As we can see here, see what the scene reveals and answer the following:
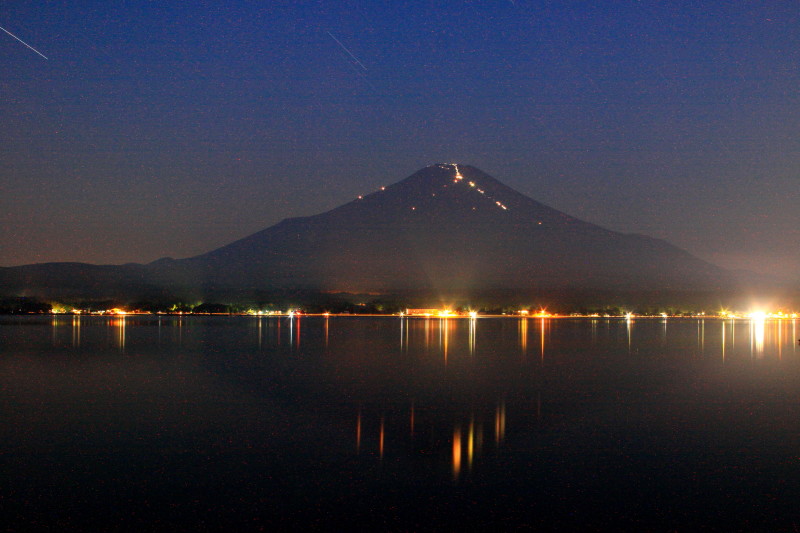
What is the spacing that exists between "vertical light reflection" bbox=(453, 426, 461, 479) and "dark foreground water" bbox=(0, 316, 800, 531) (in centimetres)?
5

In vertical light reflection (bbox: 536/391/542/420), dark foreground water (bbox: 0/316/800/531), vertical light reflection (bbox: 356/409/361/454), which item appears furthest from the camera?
vertical light reflection (bbox: 536/391/542/420)

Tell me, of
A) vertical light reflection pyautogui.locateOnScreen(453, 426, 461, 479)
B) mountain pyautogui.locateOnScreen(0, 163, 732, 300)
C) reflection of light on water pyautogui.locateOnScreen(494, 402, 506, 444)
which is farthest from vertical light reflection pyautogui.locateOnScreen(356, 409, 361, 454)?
mountain pyautogui.locateOnScreen(0, 163, 732, 300)

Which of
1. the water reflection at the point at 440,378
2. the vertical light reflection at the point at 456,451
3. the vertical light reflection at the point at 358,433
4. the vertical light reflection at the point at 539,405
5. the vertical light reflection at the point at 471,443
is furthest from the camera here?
the vertical light reflection at the point at 539,405

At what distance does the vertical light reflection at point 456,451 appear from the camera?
693 centimetres

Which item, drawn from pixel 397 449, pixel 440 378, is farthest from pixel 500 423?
pixel 440 378

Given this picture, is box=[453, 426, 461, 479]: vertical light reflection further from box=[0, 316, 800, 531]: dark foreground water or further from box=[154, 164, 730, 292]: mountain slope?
box=[154, 164, 730, 292]: mountain slope

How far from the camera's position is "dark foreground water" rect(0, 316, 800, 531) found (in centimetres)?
575

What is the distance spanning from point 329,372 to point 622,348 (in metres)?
12.2

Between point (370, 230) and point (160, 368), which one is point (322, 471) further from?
point (370, 230)

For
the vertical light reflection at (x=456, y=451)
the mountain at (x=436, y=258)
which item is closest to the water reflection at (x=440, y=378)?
the vertical light reflection at (x=456, y=451)

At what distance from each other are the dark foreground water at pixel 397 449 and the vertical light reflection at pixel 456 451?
0.16 feet

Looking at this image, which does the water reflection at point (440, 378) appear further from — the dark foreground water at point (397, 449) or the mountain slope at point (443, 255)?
the mountain slope at point (443, 255)

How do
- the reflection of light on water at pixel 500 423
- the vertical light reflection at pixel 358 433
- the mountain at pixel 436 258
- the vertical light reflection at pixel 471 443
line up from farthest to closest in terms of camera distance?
the mountain at pixel 436 258, the reflection of light on water at pixel 500 423, the vertical light reflection at pixel 358 433, the vertical light reflection at pixel 471 443

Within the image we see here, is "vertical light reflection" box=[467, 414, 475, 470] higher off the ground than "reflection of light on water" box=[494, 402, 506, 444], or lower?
lower
